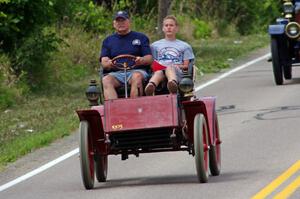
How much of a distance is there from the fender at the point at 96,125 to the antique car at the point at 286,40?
33.5 feet

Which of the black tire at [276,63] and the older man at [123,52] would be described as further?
the black tire at [276,63]

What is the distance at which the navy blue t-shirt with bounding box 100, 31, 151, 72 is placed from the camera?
1316 cm

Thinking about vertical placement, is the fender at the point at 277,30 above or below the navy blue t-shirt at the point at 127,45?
below

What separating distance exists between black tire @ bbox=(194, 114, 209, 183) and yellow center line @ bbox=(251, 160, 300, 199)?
75 centimetres

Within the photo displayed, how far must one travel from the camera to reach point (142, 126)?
40.1 ft

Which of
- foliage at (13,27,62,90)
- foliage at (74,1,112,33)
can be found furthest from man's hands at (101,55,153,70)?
foliage at (74,1,112,33)

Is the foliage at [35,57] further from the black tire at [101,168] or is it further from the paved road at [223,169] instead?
the black tire at [101,168]

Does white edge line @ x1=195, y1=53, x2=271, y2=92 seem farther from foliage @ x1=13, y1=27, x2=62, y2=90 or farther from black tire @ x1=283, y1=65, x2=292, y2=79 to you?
foliage @ x1=13, y1=27, x2=62, y2=90

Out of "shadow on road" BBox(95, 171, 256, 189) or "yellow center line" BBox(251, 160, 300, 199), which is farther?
"shadow on road" BBox(95, 171, 256, 189)

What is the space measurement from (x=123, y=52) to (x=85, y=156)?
5.45 ft

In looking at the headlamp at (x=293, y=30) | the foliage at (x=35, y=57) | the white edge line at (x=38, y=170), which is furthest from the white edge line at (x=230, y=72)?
the white edge line at (x=38, y=170)

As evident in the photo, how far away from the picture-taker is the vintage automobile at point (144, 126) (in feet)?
40.0

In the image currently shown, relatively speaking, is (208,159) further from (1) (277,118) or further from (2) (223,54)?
(2) (223,54)

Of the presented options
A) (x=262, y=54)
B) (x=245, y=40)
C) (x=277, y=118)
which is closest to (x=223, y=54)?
(x=262, y=54)
